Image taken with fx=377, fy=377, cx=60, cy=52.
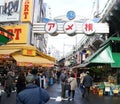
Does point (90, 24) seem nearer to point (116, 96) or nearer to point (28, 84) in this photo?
point (116, 96)

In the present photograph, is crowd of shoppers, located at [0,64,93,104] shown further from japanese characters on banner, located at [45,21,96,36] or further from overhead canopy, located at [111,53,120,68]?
japanese characters on banner, located at [45,21,96,36]

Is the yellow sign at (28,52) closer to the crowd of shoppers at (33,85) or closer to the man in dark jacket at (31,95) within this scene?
the crowd of shoppers at (33,85)

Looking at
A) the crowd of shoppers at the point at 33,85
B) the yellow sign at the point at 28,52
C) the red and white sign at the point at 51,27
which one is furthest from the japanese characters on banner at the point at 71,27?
the yellow sign at the point at 28,52

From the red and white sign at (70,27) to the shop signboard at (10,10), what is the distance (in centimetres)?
462

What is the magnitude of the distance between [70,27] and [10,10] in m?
6.11

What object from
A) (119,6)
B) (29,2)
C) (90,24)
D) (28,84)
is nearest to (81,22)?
(90,24)

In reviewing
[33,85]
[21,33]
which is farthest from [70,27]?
[33,85]

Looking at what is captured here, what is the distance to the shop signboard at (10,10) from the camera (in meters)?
36.2

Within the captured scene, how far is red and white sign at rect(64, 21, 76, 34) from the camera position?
3575cm

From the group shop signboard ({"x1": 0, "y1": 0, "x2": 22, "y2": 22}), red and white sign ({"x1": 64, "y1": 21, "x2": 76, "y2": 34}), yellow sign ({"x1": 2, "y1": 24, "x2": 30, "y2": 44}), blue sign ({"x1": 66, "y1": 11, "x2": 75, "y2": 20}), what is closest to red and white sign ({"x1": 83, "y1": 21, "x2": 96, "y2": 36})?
red and white sign ({"x1": 64, "y1": 21, "x2": 76, "y2": 34})

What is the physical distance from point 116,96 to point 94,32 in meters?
10.2

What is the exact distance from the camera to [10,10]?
36.7 meters

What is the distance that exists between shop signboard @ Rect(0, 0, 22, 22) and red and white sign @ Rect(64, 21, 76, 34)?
4.62 m

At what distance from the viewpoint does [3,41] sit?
35.6ft
